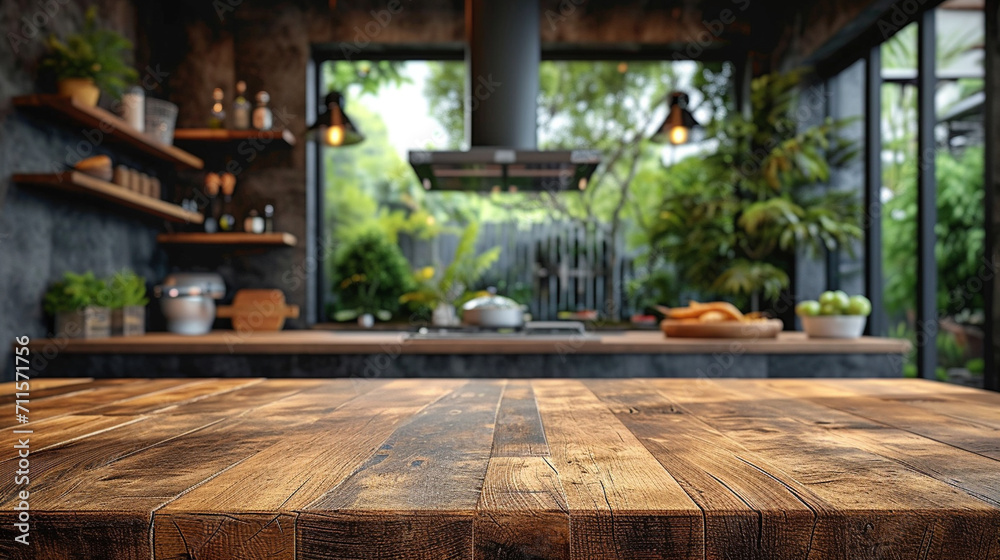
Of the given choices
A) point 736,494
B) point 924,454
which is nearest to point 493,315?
→ point 924,454

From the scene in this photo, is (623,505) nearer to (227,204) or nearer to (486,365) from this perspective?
(486,365)

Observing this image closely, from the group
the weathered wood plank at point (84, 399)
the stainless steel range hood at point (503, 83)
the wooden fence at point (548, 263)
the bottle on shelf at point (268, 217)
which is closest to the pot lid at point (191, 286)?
the bottle on shelf at point (268, 217)

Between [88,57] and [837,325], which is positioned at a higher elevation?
[88,57]

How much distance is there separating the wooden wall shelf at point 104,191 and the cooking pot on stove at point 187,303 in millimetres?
325

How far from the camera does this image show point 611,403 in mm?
1183

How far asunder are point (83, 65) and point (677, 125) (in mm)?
2604

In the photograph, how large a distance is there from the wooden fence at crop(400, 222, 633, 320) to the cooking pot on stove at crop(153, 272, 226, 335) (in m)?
1.12

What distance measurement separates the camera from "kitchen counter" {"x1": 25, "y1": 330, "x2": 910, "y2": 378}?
2865 mm

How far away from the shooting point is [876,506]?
23.3 inches

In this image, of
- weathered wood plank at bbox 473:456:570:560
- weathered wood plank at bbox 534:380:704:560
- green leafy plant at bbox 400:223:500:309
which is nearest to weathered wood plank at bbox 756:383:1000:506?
weathered wood plank at bbox 534:380:704:560

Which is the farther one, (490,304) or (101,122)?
(490,304)

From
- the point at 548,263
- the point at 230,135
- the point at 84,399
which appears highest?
the point at 230,135

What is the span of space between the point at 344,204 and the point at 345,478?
11.6 feet

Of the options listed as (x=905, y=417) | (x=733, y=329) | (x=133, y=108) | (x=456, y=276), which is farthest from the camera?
(x=456, y=276)
